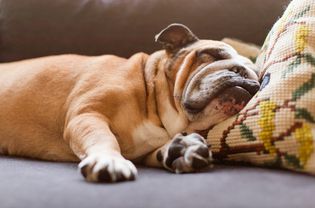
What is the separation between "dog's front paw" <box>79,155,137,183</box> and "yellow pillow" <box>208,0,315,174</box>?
11.2 inches

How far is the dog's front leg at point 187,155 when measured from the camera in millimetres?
1218

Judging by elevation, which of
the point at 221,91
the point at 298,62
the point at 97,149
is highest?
the point at 298,62

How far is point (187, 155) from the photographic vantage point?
1.24 meters

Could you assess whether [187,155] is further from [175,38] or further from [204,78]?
[175,38]

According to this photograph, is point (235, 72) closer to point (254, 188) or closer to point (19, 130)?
point (254, 188)

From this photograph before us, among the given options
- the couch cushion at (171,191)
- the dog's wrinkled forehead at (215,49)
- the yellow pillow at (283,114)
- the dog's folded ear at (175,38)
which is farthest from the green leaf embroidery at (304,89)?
the dog's folded ear at (175,38)

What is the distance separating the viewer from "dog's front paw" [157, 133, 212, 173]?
4.00ft

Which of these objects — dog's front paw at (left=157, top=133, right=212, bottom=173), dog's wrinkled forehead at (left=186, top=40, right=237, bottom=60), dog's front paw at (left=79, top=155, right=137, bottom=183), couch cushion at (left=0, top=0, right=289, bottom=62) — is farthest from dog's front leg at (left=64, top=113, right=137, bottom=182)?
couch cushion at (left=0, top=0, right=289, bottom=62)

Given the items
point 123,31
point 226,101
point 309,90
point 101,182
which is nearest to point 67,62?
point 123,31

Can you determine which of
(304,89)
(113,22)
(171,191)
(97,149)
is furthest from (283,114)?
(113,22)

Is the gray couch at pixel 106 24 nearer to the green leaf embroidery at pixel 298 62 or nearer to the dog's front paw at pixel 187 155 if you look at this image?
the dog's front paw at pixel 187 155

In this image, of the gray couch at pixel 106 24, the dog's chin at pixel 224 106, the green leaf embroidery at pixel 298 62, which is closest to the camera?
the green leaf embroidery at pixel 298 62

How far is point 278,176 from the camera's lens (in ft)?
3.66

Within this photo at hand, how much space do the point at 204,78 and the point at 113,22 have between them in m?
0.56
